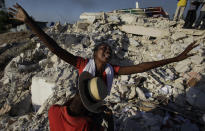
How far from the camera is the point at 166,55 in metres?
5.34

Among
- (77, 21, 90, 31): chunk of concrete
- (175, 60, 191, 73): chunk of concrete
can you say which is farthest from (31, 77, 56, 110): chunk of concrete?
(77, 21, 90, 31): chunk of concrete

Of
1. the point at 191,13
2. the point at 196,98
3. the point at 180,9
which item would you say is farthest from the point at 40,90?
the point at 180,9

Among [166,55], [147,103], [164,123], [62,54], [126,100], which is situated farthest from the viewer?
[166,55]

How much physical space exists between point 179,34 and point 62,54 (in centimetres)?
589

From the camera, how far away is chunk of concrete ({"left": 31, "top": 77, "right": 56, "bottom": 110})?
10.9 ft

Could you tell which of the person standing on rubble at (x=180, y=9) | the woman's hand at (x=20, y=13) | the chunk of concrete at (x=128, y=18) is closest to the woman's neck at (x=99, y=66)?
the woman's hand at (x=20, y=13)

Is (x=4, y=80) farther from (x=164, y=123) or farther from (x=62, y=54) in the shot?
(x=164, y=123)

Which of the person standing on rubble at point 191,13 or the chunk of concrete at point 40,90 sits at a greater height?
the person standing on rubble at point 191,13

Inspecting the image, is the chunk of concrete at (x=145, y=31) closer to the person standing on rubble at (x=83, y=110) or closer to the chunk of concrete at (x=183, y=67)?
the chunk of concrete at (x=183, y=67)

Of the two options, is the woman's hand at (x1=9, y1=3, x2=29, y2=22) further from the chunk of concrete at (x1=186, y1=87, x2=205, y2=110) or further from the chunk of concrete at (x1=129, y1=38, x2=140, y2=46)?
the chunk of concrete at (x1=129, y1=38, x2=140, y2=46)

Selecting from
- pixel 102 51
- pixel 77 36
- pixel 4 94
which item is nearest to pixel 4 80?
pixel 4 94

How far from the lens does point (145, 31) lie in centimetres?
609

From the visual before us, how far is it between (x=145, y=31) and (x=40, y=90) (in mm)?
5266

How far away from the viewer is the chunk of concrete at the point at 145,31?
5.91m
